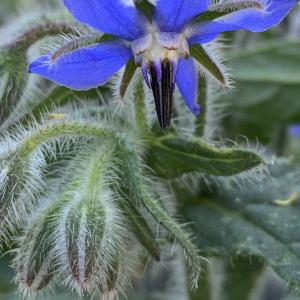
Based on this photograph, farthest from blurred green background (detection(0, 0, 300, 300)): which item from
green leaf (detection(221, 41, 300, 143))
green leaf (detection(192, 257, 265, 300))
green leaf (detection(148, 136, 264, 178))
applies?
green leaf (detection(148, 136, 264, 178))

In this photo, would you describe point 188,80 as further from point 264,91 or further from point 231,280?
point 264,91

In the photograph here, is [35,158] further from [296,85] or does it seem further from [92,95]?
[296,85]

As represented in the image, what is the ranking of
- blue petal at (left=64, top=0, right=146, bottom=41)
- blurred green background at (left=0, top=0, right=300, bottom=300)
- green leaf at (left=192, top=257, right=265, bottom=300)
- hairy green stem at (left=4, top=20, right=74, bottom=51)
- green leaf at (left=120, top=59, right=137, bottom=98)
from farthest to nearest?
blurred green background at (left=0, top=0, right=300, bottom=300)
green leaf at (left=192, top=257, right=265, bottom=300)
hairy green stem at (left=4, top=20, right=74, bottom=51)
green leaf at (left=120, top=59, right=137, bottom=98)
blue petal at (left=64, top=0, right=146, bottom=41)

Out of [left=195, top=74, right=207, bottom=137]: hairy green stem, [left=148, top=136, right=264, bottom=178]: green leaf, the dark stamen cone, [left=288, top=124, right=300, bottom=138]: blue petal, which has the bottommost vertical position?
[left=288, top=124, right=300, bottom=138]: blue petal

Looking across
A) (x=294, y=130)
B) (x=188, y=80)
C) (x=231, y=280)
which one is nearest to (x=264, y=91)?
(x=294, y=130)

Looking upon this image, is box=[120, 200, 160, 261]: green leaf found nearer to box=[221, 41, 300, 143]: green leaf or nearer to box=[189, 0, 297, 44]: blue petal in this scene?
box=[189, 0, 297, 44]: blue petal

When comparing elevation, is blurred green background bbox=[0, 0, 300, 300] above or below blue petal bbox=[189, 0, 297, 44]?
below

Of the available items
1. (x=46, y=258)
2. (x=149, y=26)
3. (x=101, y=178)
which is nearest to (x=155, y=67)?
(x=149, y=26)
